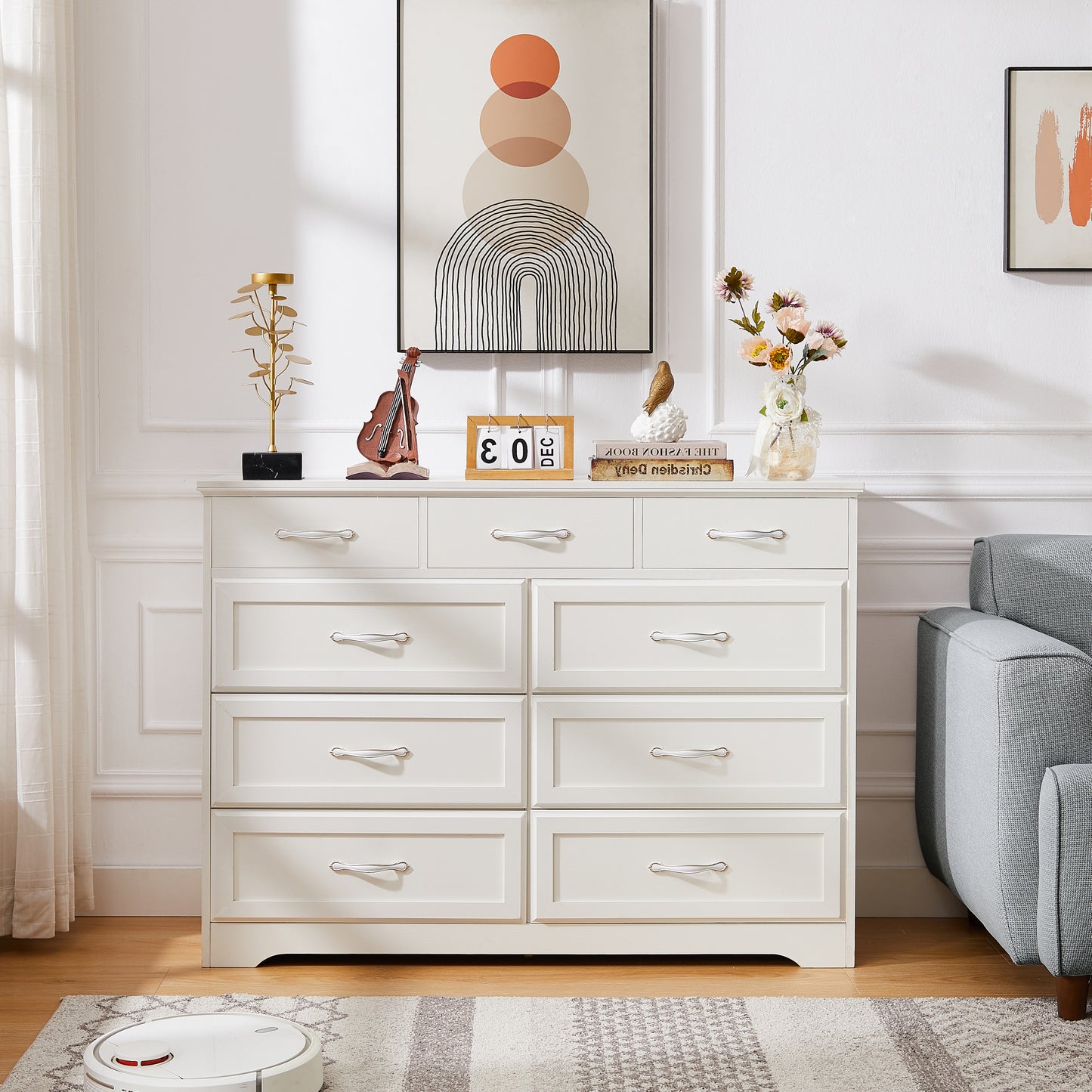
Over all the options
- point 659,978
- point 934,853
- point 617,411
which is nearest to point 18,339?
point 617,411

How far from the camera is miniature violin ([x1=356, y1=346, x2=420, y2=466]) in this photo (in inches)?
86.4

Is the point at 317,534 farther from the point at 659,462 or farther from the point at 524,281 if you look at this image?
the point at 524,281

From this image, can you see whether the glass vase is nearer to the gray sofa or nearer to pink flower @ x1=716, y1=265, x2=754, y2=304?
pink flower @ x1=716, y1=265, x2=754, y2=304

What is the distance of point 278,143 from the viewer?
2453 mm

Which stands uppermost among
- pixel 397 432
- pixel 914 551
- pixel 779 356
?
pixel 779 356

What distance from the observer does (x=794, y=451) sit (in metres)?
2.22

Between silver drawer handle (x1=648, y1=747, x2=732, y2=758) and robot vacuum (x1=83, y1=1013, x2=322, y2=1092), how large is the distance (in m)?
0.79

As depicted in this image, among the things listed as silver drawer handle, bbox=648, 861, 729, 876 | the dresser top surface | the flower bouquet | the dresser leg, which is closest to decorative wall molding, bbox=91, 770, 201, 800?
the dresser top surface

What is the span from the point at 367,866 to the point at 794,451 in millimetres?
1197

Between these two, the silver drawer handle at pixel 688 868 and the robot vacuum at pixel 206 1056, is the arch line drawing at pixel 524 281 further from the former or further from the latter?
the robot vacuum at pixel 206 1056

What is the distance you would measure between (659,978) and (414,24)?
211cm

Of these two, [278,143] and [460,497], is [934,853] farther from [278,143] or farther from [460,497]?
[278,143]

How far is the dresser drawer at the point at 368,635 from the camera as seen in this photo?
6.73 feet

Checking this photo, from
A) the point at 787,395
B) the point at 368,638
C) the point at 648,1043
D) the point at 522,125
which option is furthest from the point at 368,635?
the point at 522,125
